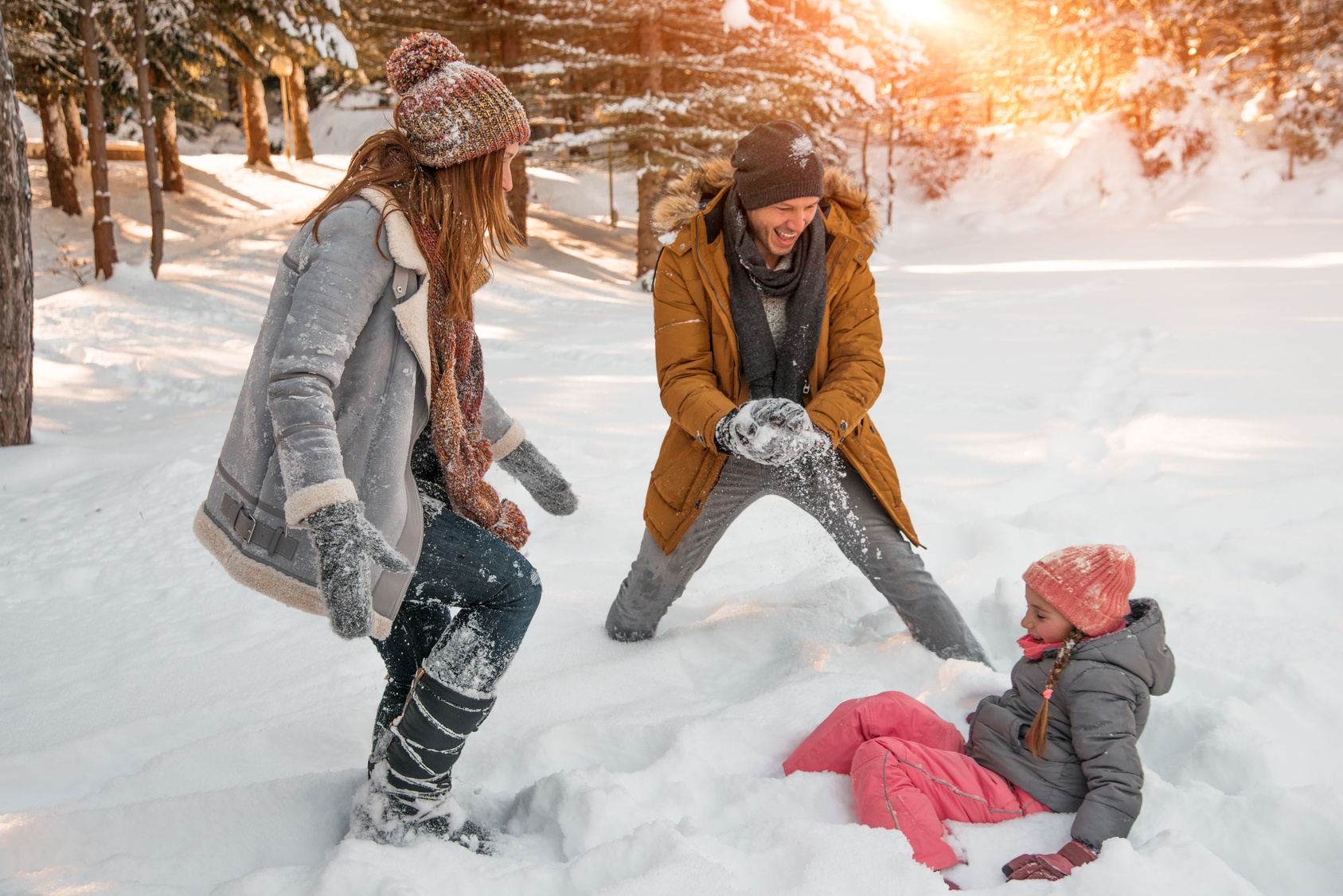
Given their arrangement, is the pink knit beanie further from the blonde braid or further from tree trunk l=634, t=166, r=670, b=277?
tree trunk l=634, t=166, r=670, b=277

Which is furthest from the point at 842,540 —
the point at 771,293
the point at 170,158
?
the point at 170,158

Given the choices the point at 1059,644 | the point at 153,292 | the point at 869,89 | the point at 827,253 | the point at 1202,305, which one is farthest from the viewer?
the point at 869,89

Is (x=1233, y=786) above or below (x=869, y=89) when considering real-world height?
below

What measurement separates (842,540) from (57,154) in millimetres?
19210

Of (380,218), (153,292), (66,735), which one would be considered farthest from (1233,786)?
(153,292)

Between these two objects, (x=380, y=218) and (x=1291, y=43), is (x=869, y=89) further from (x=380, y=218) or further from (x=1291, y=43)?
(x=380, y=218)

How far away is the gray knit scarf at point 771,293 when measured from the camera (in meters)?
2.85

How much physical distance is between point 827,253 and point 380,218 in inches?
60.6

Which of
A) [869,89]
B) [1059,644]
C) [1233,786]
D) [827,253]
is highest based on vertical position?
[869,89]

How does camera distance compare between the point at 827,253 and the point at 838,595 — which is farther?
the point at 838,595

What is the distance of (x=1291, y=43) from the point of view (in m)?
17.5

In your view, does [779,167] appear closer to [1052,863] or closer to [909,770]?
[909,770]

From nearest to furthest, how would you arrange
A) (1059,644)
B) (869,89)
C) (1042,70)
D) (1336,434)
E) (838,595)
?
(1059,644)
(838,595)
(1336,434)
(869,89)
(1042,70)

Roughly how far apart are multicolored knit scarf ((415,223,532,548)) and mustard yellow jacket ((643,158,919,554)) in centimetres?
74
